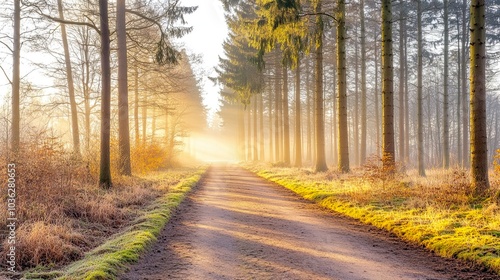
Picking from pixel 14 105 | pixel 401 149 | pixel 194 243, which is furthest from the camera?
pixel 401 149

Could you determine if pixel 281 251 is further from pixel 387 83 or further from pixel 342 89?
pixel 342 89

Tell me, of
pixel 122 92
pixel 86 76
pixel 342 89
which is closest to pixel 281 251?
pixel 342 89

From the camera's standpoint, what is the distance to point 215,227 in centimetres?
730

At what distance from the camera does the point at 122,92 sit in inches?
591

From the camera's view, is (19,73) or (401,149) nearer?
(19,73)

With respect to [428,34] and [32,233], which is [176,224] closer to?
[32,233]

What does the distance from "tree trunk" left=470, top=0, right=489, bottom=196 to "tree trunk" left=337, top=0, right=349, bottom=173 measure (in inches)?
262

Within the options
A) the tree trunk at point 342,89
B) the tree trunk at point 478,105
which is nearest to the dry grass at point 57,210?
the tree trunk at point 478,105

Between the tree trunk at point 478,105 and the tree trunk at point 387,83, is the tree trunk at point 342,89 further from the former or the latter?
the tree trunk at point 478,105

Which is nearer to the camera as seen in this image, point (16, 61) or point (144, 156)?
point (16, 61)

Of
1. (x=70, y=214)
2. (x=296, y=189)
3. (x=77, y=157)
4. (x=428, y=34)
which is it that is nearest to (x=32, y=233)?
(x=70, y=214)

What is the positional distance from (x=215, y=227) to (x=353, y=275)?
11.6ft

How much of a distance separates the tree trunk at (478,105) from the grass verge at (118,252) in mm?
7754

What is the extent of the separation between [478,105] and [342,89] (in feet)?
23.8
